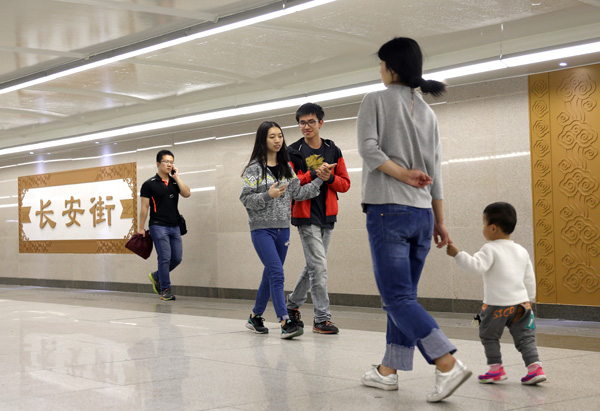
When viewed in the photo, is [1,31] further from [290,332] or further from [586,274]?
[586,274]

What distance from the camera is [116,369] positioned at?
4516 millimetres

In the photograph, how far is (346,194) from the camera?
965 centimetres

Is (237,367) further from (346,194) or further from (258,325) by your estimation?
(346,194)

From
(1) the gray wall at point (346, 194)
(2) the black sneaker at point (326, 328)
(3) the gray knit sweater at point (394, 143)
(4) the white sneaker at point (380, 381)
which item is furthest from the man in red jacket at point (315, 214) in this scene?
(1) the gray wall at point (346, 194)

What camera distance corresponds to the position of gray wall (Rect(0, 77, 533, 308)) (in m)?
8.12

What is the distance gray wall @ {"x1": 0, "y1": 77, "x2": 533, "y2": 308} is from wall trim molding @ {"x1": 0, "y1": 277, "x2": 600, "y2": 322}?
0.08m

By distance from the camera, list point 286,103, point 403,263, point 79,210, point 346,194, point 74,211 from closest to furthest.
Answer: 1. point 403,263
2. point 286,103
3. point 346,194
4. point 79,210
5. point 74,211

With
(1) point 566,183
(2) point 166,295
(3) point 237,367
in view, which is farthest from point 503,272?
(2) point 166,295

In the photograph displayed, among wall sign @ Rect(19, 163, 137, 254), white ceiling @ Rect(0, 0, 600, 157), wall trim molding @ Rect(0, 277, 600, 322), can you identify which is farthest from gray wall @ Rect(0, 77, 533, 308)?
white ceiling @ Rect(0, 0, 600, 157)

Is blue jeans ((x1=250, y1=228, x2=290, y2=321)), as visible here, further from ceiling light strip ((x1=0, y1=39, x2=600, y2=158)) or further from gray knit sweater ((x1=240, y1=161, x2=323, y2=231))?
ceiling light strip ((x1=0, y1=39, x2=600, y2=158))

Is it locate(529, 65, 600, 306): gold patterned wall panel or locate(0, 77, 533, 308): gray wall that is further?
locate(0, 77, 533, 308): gray wall

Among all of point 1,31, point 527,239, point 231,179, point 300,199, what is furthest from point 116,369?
point 231,179

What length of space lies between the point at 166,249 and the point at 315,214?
5106mm

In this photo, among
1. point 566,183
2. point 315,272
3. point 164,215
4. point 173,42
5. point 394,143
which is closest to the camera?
point 394,143
